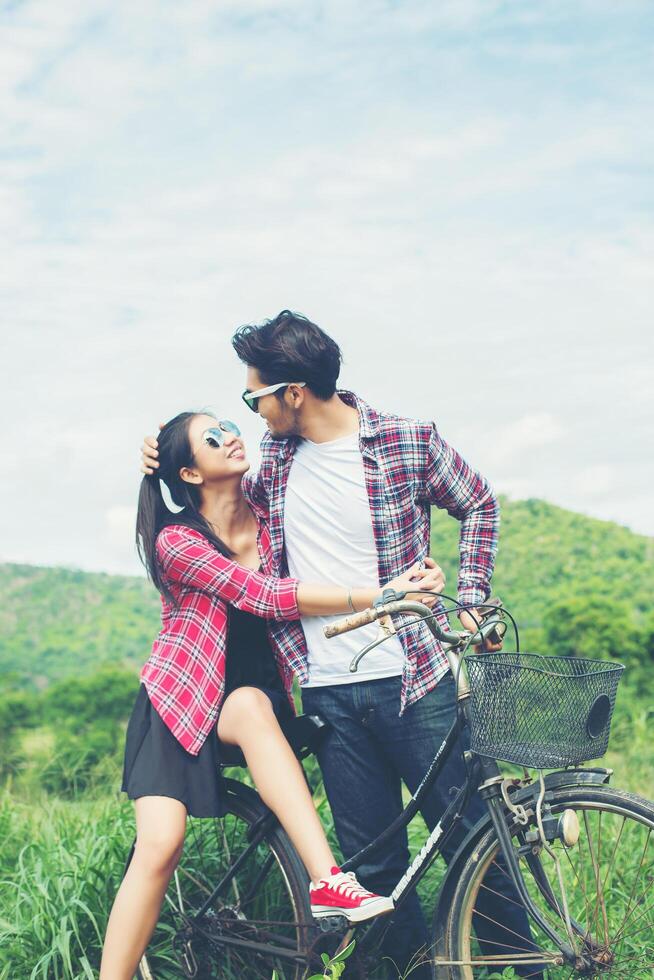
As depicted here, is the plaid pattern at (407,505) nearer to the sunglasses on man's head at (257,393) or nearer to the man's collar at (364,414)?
the man's collar at (364,414)

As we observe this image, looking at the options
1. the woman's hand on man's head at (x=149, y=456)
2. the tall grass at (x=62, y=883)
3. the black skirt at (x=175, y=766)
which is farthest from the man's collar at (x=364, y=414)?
the tall grass at (x=62, y=883)

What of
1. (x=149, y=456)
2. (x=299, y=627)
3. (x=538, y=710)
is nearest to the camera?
(x=538, y=710)

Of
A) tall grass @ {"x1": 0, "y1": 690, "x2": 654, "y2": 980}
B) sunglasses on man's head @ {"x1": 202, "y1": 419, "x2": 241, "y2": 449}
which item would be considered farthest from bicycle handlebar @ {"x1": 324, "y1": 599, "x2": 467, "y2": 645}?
tall grass @ {"x1": 0, "y1": 690, "x2": 654, "y2": 980}

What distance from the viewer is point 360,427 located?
3201 mm

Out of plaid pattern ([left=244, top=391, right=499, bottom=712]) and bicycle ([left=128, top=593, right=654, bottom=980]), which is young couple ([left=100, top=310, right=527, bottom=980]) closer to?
plaid pattern ([left=244, top=391, right=499, bottom=712])

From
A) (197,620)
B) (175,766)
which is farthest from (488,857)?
(197,620)

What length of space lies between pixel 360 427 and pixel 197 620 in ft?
2.58

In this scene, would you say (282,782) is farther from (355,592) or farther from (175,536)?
(175,536)

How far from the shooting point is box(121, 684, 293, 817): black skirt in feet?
10.5

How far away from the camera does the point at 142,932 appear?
10.2 feet

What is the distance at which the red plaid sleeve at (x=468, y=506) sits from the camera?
3289 mm

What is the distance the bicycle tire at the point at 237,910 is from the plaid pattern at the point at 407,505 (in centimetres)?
54

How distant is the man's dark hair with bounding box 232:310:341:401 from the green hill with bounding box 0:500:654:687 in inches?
393

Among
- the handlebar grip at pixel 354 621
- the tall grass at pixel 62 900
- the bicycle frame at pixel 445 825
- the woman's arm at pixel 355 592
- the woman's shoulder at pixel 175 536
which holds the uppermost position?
the woman's shoulder at pixel 175 536
